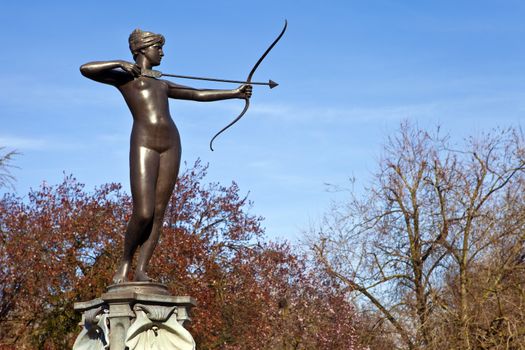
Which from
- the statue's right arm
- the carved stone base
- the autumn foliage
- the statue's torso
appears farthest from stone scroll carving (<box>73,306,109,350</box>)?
the autumn foliage

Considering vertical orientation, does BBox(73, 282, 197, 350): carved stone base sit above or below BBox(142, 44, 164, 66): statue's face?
below

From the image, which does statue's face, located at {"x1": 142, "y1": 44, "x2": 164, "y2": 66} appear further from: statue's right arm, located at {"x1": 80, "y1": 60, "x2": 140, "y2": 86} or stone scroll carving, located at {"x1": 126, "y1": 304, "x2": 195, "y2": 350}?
stone scroll carving, located at {"x1": 126, "y1": 304, "x2": 195, "y2": 350}

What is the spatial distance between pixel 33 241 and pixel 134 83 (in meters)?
15.9

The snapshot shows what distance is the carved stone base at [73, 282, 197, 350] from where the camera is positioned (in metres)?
7.34

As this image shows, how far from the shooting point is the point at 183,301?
7.50m

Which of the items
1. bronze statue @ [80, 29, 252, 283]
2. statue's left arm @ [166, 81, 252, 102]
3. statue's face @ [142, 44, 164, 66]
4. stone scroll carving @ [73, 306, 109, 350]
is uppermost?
statue's face @ [142, 44, 164, 66]

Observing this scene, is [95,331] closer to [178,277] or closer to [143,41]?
[143,41]

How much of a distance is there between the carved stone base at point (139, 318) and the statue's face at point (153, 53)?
200 cm

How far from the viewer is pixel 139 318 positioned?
24.1 ft

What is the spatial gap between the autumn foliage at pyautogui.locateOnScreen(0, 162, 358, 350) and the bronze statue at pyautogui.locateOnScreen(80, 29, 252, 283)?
43.4 feet

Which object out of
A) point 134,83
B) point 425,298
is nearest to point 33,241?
point 425,298

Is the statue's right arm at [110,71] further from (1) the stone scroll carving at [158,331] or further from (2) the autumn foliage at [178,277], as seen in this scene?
(2) the autumn foliage at [178,277]

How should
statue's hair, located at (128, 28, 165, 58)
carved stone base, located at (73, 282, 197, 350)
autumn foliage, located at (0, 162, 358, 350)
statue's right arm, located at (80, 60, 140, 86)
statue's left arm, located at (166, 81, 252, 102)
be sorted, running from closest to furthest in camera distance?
carved stone base, located at (73, 282, 197, 350) < statue's right arm, located at (80, 60, 140, 86) < statue's hair, located at (128, 28, 165, 58) < statue's left arm, located at (166, 81, 252, 102) < autumn foliage, located at (0, 162, 358, 350)

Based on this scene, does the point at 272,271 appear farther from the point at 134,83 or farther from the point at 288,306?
the point at 134,83
